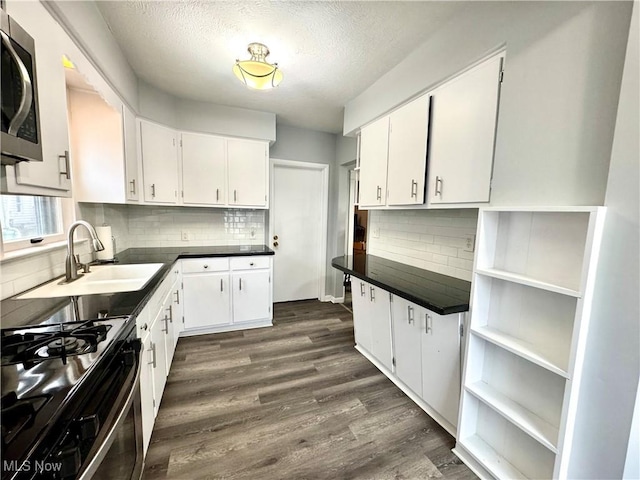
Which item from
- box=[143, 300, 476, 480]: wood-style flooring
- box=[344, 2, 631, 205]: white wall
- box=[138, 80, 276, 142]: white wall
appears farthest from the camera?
box=[138, 80, 276, 142]: white wall

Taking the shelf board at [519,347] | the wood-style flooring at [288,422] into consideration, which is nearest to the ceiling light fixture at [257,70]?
the shelf board at [519,347]

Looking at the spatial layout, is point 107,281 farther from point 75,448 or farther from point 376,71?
point 376,71

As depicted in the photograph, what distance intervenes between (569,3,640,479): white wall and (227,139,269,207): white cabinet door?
120 inches

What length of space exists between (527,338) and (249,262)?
257 cm

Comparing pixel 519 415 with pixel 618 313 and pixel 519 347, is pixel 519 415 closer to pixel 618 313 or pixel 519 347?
pixel 519 347

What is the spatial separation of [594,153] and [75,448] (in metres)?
1.94

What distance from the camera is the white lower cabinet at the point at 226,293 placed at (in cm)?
292

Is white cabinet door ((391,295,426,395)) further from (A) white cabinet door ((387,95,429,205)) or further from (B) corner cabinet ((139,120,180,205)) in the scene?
(B) corner cabinet ((139,120,180,205))

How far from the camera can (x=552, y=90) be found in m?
1.20

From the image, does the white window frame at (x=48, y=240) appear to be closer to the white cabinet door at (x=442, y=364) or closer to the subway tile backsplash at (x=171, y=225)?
the subway tile backsplash at (x=171, y=225)

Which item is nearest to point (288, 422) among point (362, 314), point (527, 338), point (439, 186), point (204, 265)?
point (362, 314)

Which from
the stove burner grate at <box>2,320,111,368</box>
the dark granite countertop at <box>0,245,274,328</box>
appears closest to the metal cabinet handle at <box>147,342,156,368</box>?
the dark granite countertop at <box>0,245,274,328</box>

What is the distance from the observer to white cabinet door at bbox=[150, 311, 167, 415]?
5.45 feet

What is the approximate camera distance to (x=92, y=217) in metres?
2.33
